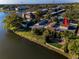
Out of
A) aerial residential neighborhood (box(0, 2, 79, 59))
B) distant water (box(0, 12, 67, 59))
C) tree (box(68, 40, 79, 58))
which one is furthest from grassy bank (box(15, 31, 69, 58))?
tree (box(68, 40, 79, 58))

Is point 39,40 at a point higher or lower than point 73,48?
lower

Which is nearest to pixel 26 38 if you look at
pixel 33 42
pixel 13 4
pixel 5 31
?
pixel 33 42

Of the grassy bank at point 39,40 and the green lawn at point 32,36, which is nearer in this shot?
the grassy bank at point 39,40

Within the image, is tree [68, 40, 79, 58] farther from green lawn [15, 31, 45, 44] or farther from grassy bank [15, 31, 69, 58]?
green lawn [15, 31, 45, 44]

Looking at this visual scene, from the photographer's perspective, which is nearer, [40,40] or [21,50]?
[21,50]

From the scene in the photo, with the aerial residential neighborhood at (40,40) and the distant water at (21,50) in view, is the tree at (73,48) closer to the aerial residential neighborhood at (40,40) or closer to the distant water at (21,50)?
the aerial residential neighborhood at (40,40)

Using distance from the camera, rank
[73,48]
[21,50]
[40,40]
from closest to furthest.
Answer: [73,48] < [21,50] < [40,40]

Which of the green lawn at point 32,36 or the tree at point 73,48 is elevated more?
the tree at point 73,48

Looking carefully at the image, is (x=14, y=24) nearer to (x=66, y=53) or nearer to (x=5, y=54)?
(x=5, y=54)

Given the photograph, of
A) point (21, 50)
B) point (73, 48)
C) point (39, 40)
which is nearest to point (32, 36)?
point (39, 40)

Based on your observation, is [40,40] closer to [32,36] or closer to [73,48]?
[32,36]

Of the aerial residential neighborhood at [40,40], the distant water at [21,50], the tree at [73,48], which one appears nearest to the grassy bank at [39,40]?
the aerial residential neighborhood at [40,40]
